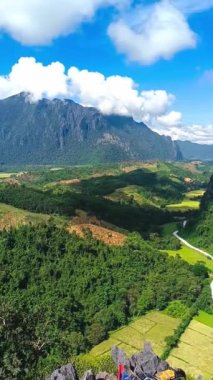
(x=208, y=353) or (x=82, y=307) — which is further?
(x=82, y=307)

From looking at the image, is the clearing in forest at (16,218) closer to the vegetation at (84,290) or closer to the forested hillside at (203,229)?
the vegetation at (84,290)

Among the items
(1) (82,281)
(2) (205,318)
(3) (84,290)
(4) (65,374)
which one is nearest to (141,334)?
(2) (205,318)

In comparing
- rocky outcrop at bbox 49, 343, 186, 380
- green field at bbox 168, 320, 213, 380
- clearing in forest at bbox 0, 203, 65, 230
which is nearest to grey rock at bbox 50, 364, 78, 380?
rocky outcrop at bbox 49, 343, 186, 380

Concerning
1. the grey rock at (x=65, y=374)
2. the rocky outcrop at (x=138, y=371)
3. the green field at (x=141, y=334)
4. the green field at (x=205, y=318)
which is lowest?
the green field at (x=141, y=334)

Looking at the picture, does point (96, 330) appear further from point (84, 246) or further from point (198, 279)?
point (198, 279)

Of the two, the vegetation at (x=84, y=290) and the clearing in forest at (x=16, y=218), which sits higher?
the clearing in forest at (x=16, y=218)

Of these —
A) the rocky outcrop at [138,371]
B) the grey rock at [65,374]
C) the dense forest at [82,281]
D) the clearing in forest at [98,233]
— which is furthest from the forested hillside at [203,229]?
the grey rock at [65,374]

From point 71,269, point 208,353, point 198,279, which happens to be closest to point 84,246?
point 71,269
